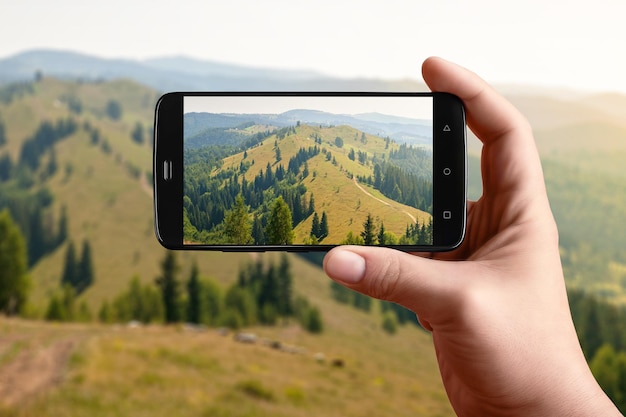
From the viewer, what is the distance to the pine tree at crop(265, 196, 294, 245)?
1.08 m

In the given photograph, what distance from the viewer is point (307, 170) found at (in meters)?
1.16

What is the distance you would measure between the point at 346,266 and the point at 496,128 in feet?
1.29

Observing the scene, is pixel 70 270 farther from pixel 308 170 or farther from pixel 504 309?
pixel 504 309

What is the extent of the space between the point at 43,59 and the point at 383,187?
36555 millimetres

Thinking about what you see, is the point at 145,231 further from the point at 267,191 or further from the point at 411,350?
the point at 267,191

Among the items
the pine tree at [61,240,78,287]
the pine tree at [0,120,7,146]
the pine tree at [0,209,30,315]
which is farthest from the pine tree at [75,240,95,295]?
the pine tree at [0,120,7,146]

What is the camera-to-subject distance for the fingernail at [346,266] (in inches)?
36.2

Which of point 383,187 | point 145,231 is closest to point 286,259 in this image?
point 145,231

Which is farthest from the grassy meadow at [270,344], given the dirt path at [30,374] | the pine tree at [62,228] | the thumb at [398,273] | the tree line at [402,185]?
the thumb at [398,273]

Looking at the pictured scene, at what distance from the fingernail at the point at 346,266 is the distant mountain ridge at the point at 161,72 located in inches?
1082

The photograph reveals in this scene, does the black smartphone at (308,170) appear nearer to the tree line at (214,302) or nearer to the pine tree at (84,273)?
the tree line at (214,302)

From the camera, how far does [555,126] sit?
66.6 ft

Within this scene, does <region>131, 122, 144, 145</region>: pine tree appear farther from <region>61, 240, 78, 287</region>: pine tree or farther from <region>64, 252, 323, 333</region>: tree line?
<region>64, 252, 323, 333</region>: tree line

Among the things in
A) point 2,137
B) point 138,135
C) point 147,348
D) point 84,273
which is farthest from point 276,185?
point 2,137
